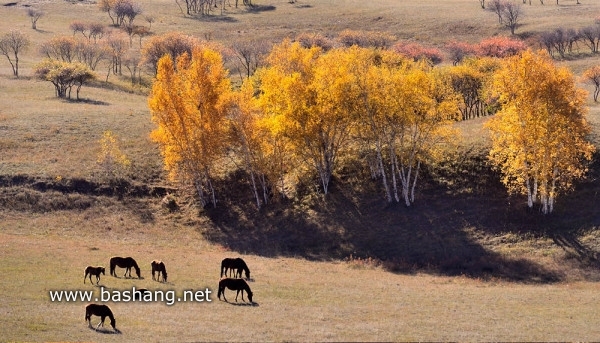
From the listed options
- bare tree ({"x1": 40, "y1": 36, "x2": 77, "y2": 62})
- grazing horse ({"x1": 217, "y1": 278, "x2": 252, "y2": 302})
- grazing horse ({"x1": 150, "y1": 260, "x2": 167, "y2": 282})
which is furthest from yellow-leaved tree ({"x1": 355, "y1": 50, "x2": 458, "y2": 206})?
bare tree ({"x1": 40, "y1": 36, "x2": 77, "y2": 62})

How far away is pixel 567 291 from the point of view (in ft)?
139

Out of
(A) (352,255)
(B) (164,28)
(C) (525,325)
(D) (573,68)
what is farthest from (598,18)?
(C) (525,325)

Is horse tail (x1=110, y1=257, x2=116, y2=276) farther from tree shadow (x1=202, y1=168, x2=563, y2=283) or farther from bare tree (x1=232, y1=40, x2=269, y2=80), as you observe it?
bare tree (x1=232, y1=40, x2=269, y2=80)

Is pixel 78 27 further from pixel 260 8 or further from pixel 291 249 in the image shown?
pixel 291 249

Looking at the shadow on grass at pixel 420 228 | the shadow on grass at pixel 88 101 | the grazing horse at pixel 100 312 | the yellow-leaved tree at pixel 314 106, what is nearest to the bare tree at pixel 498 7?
the shadow on grass at pixel 88 101

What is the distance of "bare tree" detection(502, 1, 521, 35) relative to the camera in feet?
489

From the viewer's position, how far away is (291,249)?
55.0 meters

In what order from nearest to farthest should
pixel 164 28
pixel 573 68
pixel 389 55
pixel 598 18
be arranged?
pixel 389 55, pixel 573 68, pixel 598 18, pixel 164 28

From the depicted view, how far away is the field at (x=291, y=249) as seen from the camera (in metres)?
30.0

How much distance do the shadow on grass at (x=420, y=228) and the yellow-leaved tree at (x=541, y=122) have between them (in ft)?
8.07

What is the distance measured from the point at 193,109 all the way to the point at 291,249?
17284 millimetres

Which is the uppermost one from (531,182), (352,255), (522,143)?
(522,143)

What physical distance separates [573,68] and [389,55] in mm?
45084

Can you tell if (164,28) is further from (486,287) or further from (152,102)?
(486,287)
